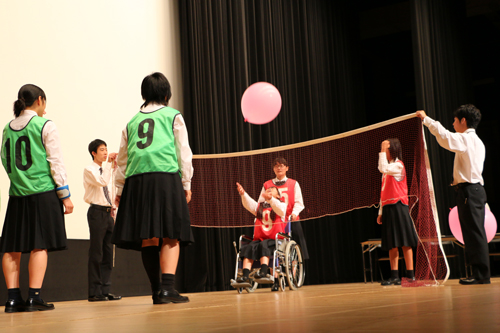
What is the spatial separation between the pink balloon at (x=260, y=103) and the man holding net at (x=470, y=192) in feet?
6.57

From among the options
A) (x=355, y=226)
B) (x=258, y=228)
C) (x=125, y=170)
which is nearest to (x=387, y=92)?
Answer: (x=355, y=226)

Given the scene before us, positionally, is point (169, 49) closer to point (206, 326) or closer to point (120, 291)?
point (120, 291)

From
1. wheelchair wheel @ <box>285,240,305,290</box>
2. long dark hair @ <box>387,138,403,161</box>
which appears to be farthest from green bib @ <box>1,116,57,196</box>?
long dark hair @ <box>387,138,403,161</box>

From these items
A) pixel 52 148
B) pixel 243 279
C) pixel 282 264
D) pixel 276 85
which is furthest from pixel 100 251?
pixel 276 85

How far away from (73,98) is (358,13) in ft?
16.9

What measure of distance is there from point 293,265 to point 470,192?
1.62 m

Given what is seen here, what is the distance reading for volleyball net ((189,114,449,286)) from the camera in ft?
14.2

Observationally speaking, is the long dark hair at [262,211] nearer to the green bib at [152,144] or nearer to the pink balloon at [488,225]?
the green bib at [152,144]

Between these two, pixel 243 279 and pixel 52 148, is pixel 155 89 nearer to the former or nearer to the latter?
pixel 52 148

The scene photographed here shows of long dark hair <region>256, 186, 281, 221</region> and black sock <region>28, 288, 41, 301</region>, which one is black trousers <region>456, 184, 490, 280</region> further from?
black sock <region>28, 288, 41, 301</region>

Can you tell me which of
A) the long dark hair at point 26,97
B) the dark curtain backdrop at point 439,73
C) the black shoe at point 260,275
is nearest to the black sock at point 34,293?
the long dark hair at point 26,97

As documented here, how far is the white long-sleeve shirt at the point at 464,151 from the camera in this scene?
4293mm

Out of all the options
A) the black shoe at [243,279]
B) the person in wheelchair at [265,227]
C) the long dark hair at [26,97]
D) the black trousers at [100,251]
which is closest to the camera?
the long dark hair at [26,97]

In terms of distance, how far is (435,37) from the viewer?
7.49 meters
